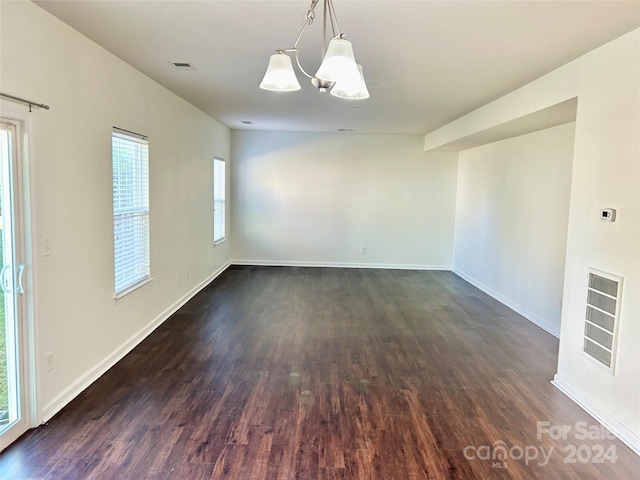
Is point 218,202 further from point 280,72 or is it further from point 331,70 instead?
point 331,70

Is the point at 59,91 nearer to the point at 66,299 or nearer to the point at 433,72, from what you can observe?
the point at 66,299

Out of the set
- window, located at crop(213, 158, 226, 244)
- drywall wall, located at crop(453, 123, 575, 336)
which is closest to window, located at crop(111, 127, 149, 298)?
window, located at crop(213, 158, 226, 244)

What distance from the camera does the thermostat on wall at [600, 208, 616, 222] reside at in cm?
256

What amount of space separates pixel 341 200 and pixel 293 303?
2.90 metres

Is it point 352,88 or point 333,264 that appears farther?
point 333,264

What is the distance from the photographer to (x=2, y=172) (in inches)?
84.5

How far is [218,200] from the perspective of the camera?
22.0 ft

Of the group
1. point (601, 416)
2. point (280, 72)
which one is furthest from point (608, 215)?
point (280, 72)

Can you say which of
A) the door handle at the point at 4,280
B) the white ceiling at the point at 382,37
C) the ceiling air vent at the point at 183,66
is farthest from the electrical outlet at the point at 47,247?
the ceiling air vent at the point at 183,66

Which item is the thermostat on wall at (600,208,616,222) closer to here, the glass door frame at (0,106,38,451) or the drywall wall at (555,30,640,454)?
the drywall wall at (555,30,640,454)

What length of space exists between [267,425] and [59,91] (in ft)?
8.20

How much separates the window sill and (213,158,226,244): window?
8.50ft

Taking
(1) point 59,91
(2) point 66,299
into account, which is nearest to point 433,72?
(1) point 59,91

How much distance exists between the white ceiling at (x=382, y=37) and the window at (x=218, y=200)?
242 centimetres
